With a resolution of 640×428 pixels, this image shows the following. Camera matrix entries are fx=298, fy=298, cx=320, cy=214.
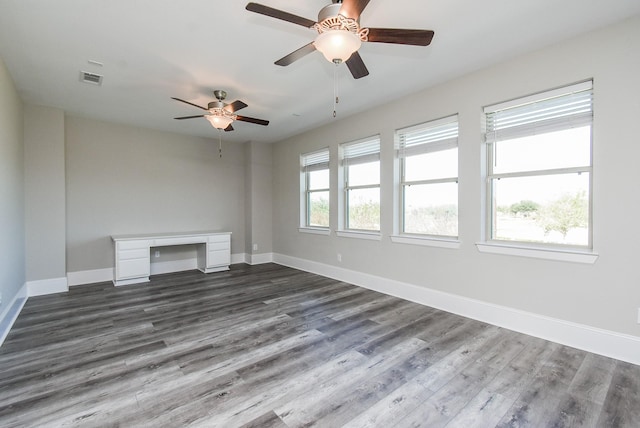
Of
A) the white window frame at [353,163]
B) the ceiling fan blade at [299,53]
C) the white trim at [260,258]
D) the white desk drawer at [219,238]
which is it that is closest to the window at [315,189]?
the white window frame at [353,163]

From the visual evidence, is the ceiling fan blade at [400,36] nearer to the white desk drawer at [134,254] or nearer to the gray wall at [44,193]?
the white desk drawer at [134,254]

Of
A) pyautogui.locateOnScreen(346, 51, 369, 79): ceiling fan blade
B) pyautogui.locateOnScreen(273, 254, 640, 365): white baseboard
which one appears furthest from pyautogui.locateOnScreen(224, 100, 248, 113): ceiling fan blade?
pyautogui.locateOnScreen(273, 254, 640, 365): white baseboard

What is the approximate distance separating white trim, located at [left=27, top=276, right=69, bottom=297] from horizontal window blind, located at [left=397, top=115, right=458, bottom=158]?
17.4 feet

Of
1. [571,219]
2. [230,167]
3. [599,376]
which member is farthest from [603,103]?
[230,167]

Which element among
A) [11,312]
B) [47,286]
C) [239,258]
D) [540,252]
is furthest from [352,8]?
[239,258]

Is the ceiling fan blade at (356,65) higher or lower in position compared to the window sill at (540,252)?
higher

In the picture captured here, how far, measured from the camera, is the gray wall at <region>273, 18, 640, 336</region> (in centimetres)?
240

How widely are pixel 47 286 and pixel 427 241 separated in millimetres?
5416

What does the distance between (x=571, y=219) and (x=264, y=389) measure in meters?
3.05

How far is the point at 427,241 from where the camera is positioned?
12.4 ft

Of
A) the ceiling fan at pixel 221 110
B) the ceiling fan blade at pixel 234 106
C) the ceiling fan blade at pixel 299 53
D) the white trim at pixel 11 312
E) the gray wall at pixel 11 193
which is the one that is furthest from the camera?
the ceiling fan at pixel 221 110

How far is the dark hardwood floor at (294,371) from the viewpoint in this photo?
5.90 feet

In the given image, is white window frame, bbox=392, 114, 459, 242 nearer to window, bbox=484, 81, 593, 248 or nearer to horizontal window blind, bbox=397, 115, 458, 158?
horizontal window blind, bbox=397, 115, 458, 158

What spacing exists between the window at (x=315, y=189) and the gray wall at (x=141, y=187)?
1.59 m
